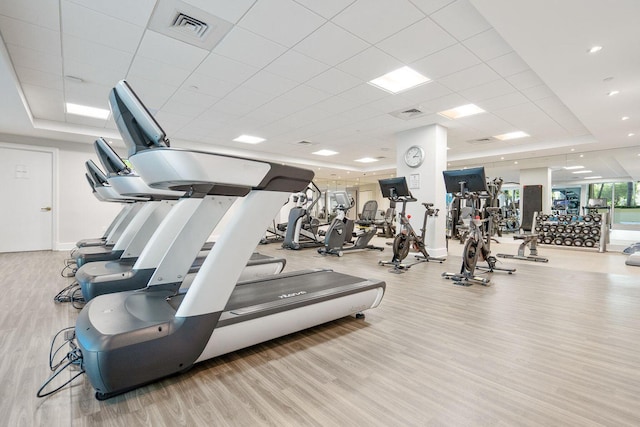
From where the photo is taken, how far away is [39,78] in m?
4.08

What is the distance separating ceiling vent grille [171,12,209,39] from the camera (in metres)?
Answer: 2.79

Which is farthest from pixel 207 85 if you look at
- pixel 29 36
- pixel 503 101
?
pixel 503 101

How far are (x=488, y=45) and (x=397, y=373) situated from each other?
3428 mm

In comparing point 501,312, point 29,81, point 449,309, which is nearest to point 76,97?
point 29,81

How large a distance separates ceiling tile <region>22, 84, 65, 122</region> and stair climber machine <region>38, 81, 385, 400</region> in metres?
4.43

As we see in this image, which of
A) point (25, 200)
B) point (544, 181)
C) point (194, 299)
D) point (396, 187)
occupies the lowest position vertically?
point (194, 299)

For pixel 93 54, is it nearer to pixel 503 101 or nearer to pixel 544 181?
pixel 503 101

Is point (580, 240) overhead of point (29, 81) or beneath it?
beneath

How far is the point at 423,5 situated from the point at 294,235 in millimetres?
5507

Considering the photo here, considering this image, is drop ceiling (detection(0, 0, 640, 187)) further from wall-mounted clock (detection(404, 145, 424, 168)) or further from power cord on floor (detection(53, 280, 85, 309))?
power cord on floor (detection(53, 280, 85, 309))

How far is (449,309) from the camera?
9.61 feet

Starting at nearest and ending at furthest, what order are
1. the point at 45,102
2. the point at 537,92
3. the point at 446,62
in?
the point at 446,62 < the point at 537,92 < the point at 45,102

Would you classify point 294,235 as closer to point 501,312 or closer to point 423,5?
point 501,312

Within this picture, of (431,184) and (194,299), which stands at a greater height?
(431,184)
